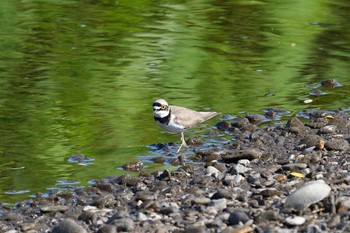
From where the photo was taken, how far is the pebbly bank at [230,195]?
→ 7316 millimetres

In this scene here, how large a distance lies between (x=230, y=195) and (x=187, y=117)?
2576 millimetres

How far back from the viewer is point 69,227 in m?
7.48

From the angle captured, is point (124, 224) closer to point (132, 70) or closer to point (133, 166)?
point (133, 166)

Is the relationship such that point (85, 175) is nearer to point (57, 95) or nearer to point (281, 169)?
point (281, 169)

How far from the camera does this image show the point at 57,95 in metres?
12.4

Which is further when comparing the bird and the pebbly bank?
the bird

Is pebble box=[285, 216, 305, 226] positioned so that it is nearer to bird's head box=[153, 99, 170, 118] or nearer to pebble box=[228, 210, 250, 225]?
pebble box=[228, 210, 250, 225]

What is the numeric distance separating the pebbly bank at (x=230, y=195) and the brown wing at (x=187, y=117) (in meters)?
0.24

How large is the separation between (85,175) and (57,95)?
3069 millimetres

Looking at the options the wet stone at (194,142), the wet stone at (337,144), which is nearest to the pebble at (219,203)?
the wet stone at (337,144)

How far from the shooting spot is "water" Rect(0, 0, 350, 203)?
10.5 meters

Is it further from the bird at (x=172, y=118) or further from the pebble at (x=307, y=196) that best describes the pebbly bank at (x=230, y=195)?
the bird at (x=172, y=118)

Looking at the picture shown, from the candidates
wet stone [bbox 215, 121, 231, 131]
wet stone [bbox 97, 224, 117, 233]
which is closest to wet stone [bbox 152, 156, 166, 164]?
wet stone [bbox 215, 121, 231, 131]

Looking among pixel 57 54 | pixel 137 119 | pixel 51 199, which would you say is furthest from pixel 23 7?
pixel 51 199
